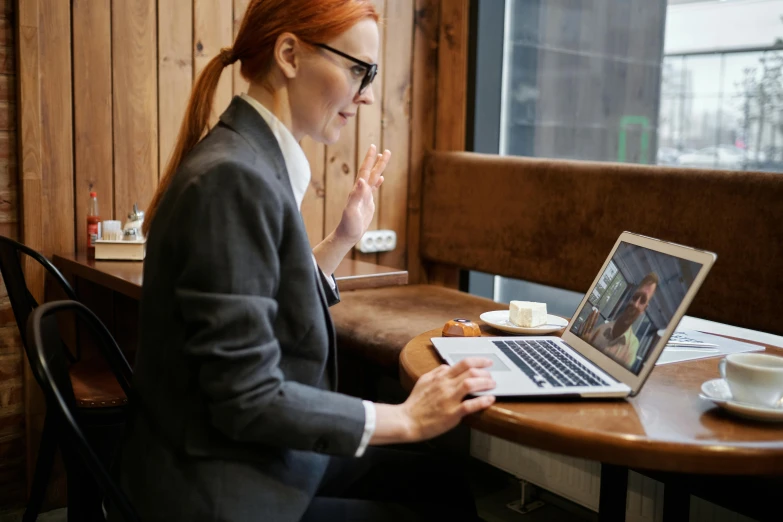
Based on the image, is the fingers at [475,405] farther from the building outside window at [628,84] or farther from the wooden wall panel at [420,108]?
the wooden wall panel at [420,108]

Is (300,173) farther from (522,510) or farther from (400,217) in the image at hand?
(400,217)

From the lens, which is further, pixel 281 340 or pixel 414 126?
pixel 414 126

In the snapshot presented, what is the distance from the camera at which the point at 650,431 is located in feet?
3.70

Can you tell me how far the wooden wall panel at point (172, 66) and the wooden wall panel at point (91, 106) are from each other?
0.18 meters

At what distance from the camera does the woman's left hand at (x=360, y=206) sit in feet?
5.65

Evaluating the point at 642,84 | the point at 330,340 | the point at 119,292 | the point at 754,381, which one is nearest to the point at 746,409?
the point at 754,381

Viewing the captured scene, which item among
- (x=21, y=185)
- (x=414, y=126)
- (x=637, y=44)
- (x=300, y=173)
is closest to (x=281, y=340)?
(x=300, y=173)

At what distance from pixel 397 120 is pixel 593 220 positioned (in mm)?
1116

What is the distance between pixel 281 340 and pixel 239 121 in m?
0.35

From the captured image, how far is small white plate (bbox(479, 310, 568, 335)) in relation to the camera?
1.69 m

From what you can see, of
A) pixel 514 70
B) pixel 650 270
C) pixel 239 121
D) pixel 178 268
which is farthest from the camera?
pixel 514 70

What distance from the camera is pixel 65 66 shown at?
2629 mm

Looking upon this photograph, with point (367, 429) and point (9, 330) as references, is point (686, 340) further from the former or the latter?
point (9, 330)

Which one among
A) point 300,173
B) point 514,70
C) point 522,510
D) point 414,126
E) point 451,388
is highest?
point 514,70
